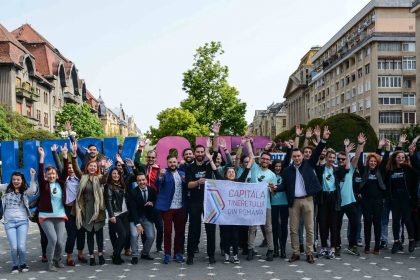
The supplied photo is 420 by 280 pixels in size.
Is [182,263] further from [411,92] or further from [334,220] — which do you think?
[411,92]

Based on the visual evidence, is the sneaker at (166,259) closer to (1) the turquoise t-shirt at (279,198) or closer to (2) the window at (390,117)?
(1) the turquoise t-shirt at (279,198)

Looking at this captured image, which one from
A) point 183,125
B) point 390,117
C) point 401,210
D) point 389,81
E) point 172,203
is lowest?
point 401,210

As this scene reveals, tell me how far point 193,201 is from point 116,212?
5.16 ft

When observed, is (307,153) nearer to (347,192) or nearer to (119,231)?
(347,192)

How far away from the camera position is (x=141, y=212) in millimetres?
10680

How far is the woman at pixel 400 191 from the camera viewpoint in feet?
37.1

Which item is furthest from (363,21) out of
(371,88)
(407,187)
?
(407,187)

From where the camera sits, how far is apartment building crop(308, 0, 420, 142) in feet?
219

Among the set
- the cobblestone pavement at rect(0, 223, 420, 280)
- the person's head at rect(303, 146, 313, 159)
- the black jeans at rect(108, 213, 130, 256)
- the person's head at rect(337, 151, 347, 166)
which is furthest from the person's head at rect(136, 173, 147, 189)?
the person's head at rect(337, 151, 347, 166)

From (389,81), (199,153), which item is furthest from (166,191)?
(389,81)

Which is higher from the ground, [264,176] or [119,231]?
[264,176]

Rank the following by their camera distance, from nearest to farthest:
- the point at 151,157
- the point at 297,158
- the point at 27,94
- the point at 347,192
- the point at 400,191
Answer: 1. the point at 297,158
2. the point at 347,192
3. the point at 400,191
4. the point at 151,157
5. the point at 27,94

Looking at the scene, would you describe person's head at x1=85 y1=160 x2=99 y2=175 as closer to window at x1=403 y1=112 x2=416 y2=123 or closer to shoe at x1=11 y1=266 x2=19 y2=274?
shoe at x1=11 y1=266 x2=19 y2=274

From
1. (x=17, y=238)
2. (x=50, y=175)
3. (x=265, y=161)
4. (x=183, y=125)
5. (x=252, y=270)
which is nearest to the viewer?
(x=252, y=270)
